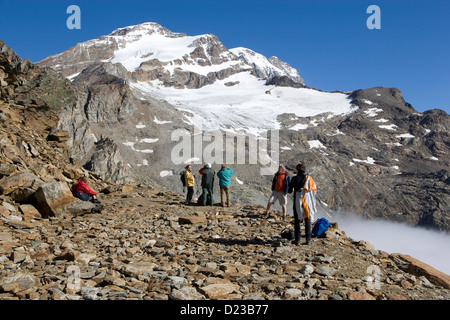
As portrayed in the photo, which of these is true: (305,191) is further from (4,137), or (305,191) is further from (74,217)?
(4,137)

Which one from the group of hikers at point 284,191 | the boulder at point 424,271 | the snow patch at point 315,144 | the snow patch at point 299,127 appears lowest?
the boulder at point 424,271

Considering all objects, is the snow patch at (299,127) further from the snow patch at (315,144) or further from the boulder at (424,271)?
the boulder at (424,271)

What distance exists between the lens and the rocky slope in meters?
5.65

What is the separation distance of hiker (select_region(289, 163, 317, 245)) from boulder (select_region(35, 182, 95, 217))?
747 cm

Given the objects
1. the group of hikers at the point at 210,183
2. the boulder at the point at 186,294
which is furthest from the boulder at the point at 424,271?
the group of hikers at the point at 210,183

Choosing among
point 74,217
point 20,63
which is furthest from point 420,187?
point 74,217

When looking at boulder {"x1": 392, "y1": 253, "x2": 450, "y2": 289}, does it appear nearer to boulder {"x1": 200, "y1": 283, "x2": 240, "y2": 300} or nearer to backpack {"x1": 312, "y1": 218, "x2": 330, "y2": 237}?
backpack {"x1": 312, "y1": 218, "x2": 330, "y2": 237}

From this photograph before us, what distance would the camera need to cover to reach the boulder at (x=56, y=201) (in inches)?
424

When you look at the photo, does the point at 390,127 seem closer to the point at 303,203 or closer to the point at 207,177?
the point at 207,177

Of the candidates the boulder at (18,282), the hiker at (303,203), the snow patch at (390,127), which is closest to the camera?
the boulder at (18,282)

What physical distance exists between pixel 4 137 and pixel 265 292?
1319cm

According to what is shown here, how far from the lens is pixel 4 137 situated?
45.8 ft

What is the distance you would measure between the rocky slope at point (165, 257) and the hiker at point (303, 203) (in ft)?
1.54

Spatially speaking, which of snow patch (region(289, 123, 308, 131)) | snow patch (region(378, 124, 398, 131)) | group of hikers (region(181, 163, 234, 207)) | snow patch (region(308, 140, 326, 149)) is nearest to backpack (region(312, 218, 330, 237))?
group of hikers (region(181, 163, 234, 207))
